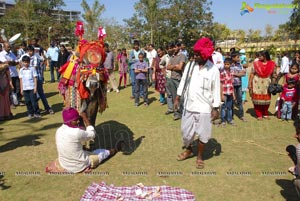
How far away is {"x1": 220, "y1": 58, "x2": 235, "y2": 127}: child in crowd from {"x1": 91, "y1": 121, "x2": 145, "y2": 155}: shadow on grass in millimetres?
2149

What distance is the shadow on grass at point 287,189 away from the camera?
412cm

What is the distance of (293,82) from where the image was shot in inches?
312

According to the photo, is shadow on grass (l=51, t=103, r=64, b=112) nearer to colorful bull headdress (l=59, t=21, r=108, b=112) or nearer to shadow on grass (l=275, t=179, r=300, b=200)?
colorful bull headdress (l=59, t=21, r=108, b=112)

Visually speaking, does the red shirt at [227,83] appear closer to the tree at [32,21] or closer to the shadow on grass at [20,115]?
the shadow on grass at [20,115]

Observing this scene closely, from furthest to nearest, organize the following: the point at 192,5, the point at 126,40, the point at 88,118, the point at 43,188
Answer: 1. the point at 126,40
2. the point at 192,5
3. the point at 88,118
4. the point at 43,188

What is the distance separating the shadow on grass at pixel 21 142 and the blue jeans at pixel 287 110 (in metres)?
5.92

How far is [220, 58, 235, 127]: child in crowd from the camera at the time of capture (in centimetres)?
725

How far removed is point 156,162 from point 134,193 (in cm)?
119

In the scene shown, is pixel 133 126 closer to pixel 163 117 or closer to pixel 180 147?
pixel 163 117

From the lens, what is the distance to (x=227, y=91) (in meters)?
7.25

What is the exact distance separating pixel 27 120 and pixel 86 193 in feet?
15.6

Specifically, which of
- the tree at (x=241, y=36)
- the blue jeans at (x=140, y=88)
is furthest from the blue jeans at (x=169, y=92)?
the tree at (x=241, y=36)

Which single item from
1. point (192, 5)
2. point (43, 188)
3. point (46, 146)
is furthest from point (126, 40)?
point (43, 188)

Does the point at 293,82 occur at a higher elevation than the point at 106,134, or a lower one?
higher
